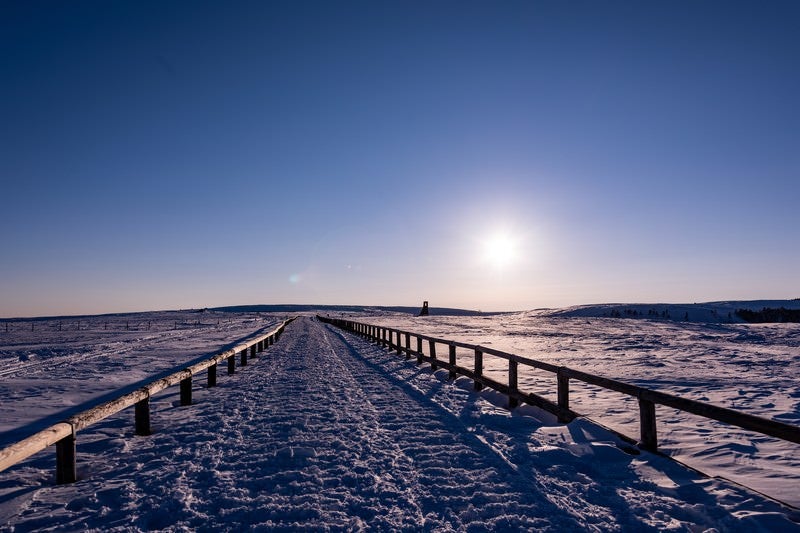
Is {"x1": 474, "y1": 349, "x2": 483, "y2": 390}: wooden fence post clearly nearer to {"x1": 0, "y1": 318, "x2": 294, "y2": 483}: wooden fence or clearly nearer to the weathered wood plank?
{"x1": 0, "y1": 318, "x2": 294, "y2": 483}: wooden fence

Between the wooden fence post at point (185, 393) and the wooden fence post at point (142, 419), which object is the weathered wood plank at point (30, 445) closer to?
the wooden fence post at point (142, 419)

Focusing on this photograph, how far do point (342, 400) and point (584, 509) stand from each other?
6419mm

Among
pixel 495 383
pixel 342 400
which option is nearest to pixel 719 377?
pixel 495 383

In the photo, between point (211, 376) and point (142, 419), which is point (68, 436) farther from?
point (211, 376)

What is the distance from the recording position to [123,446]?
665 cm

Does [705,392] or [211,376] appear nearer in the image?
[705,392]

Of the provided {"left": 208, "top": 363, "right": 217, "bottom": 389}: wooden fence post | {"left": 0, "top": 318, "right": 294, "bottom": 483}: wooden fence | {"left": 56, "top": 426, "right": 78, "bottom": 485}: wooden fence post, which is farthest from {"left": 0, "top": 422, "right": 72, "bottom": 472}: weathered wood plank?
{"left": 208, "top": 363, "right": 217, "bottom": 389}: wooden fence post

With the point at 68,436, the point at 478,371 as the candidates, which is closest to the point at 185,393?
the point at 68,436

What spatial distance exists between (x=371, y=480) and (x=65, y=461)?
342 cm

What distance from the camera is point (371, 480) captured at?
520cm

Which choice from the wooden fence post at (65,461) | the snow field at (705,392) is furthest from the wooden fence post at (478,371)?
the wooden fence post at (65,461)

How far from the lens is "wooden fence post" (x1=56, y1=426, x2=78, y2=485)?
17.0 ft

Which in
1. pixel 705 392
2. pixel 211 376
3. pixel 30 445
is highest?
pixel 30 445

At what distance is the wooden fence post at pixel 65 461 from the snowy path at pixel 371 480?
13 cm
